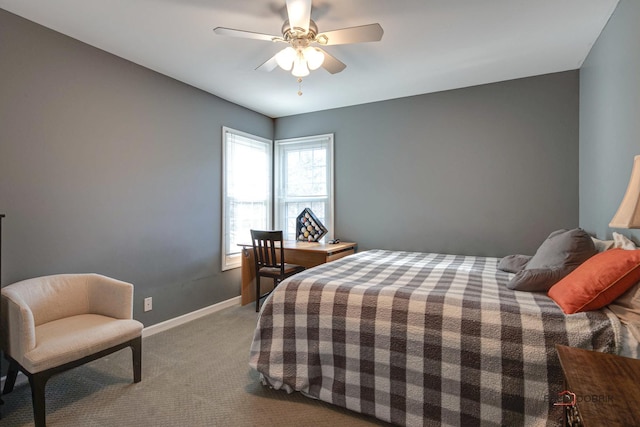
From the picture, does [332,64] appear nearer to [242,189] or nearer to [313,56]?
[313,56]

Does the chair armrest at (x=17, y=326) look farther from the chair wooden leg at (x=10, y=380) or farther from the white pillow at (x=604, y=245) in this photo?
the white pillow at (x=604, y=245)

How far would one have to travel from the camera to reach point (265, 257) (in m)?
3.46

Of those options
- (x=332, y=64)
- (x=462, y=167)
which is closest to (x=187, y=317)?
(x=332, y=64)

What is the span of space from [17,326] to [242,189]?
2607mm

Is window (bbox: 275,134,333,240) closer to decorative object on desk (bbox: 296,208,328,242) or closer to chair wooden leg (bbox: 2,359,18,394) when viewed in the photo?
decorative object on desk (bbox: 296,208,328,242)

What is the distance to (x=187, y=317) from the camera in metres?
3.29

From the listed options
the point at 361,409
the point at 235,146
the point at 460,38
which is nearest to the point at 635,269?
the point at 361,409

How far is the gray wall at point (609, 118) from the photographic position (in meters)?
1.84

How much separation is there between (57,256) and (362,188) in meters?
3.03

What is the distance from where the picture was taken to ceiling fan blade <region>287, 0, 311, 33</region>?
1722 millimetres

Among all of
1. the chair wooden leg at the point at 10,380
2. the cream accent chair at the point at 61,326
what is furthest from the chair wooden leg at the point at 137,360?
the chair wooden leg at the point at 10,380

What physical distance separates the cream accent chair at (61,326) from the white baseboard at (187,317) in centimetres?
80

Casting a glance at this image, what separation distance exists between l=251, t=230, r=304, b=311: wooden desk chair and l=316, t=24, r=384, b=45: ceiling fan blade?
1918 millimetres

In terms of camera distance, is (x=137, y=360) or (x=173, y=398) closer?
(x=173, y=398)
